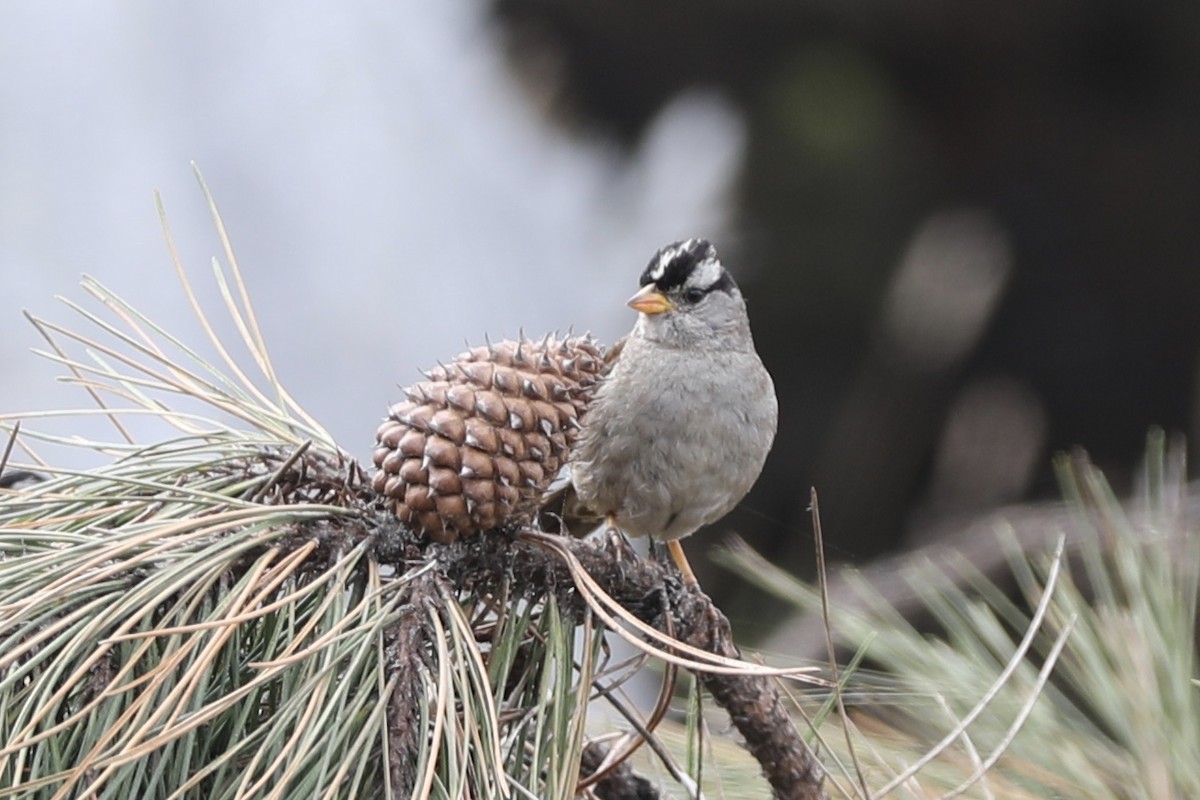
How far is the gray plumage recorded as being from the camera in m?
1.76

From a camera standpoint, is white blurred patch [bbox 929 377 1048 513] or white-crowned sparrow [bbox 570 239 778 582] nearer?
white-crowned sparrow [bbox 570 239 778 582]

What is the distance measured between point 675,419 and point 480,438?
0.97 metres

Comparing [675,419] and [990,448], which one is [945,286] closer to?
[990,448]

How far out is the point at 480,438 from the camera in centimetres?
81

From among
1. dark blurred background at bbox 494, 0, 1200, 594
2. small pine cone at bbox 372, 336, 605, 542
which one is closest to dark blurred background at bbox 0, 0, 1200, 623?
dark blurred background at bbox 494, 0, 1200, 594

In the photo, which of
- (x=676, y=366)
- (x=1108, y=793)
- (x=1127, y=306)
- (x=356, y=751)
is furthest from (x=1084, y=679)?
(x=1127, y=306)

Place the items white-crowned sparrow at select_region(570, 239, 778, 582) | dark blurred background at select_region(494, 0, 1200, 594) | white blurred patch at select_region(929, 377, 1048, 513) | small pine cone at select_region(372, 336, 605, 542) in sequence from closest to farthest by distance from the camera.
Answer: small pine cone at select_region(372, 336, 605, 542) → white-crowned sparrow at select_region(570, 239, 778, 582) → white blurred patch at select_region(929, 377, 1048, 513) → dark blurred background at select_region(494, 0, 1200, 594)

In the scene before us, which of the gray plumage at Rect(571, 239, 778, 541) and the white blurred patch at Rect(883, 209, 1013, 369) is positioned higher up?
the white blurred patch at Rect(883, 209, 1013, 369)

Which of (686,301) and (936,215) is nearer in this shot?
(686,301)

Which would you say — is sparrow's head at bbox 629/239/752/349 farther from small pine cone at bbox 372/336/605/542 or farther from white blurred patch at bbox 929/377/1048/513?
small pine cone at bbox 372/336/605/542

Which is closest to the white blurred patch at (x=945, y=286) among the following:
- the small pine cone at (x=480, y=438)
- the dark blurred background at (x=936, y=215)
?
the dark blurred background at (x=936, y=215)

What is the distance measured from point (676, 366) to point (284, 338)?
4.66ft

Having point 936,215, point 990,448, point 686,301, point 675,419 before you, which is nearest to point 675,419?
point 675,419

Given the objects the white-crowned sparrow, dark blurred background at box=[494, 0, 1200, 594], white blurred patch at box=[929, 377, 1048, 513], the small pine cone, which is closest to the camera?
the small pine cone
